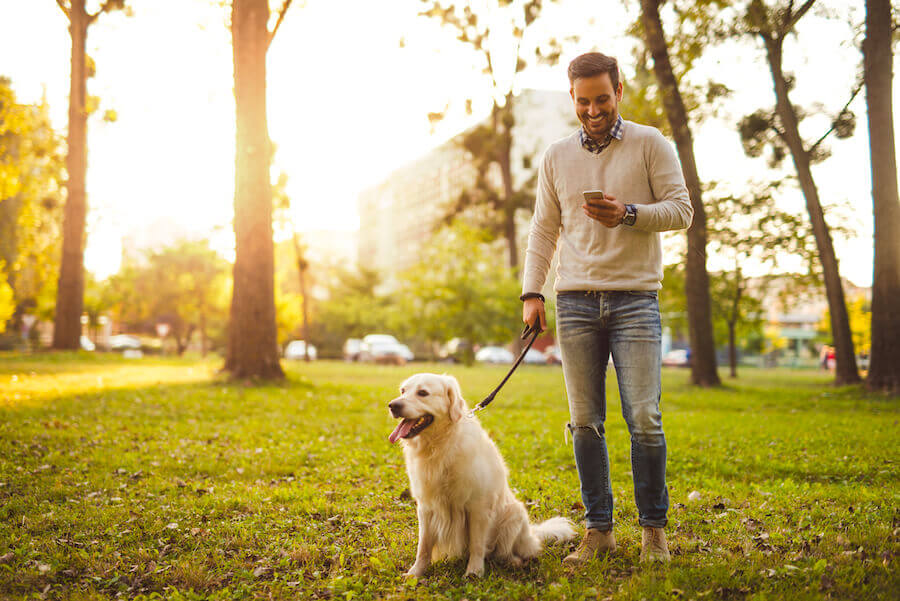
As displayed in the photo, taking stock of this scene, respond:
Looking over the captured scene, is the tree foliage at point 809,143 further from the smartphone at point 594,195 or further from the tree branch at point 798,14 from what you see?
the smartphone at point 594,195

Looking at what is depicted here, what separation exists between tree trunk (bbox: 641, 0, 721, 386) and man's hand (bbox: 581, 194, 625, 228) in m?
12.2

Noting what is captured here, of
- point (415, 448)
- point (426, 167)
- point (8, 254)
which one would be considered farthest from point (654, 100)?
point (426, 167)

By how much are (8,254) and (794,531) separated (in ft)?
149

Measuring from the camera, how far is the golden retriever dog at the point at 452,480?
3.80 meters

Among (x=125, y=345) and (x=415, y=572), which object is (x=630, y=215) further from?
(x=125, y=345)

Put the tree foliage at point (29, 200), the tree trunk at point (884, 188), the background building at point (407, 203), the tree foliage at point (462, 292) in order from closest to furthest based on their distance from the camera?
the tree trunk at point (884, 188)
the tree foliage at point (29, 200)
the tree foliage at point (462, 292)
the background building at point (407, 203)

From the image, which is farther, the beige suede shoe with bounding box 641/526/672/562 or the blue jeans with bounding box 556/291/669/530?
the beige suede shoe with bounding box 641/526/672/562

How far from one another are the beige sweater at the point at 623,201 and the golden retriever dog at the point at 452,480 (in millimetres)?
1014

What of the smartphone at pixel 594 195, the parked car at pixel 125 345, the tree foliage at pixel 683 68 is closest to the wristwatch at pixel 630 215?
the smartphone at pixel 594 195

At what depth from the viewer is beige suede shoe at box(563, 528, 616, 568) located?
396 centimetres

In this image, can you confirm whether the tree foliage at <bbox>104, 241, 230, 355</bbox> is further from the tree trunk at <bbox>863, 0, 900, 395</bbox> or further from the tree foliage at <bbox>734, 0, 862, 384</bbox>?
the tree trunk at <bbox>863, 0, 900, 395</bbox>

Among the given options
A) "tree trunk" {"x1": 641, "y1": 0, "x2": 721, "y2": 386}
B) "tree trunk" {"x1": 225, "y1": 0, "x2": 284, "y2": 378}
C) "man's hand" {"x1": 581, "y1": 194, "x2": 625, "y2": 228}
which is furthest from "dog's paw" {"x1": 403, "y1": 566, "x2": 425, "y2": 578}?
"tree trunk" {"x1": 641, "y1": 0, "x2": 721, "y2": 386}

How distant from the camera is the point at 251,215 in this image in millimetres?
14492

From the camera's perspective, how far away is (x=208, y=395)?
41.2 ft
